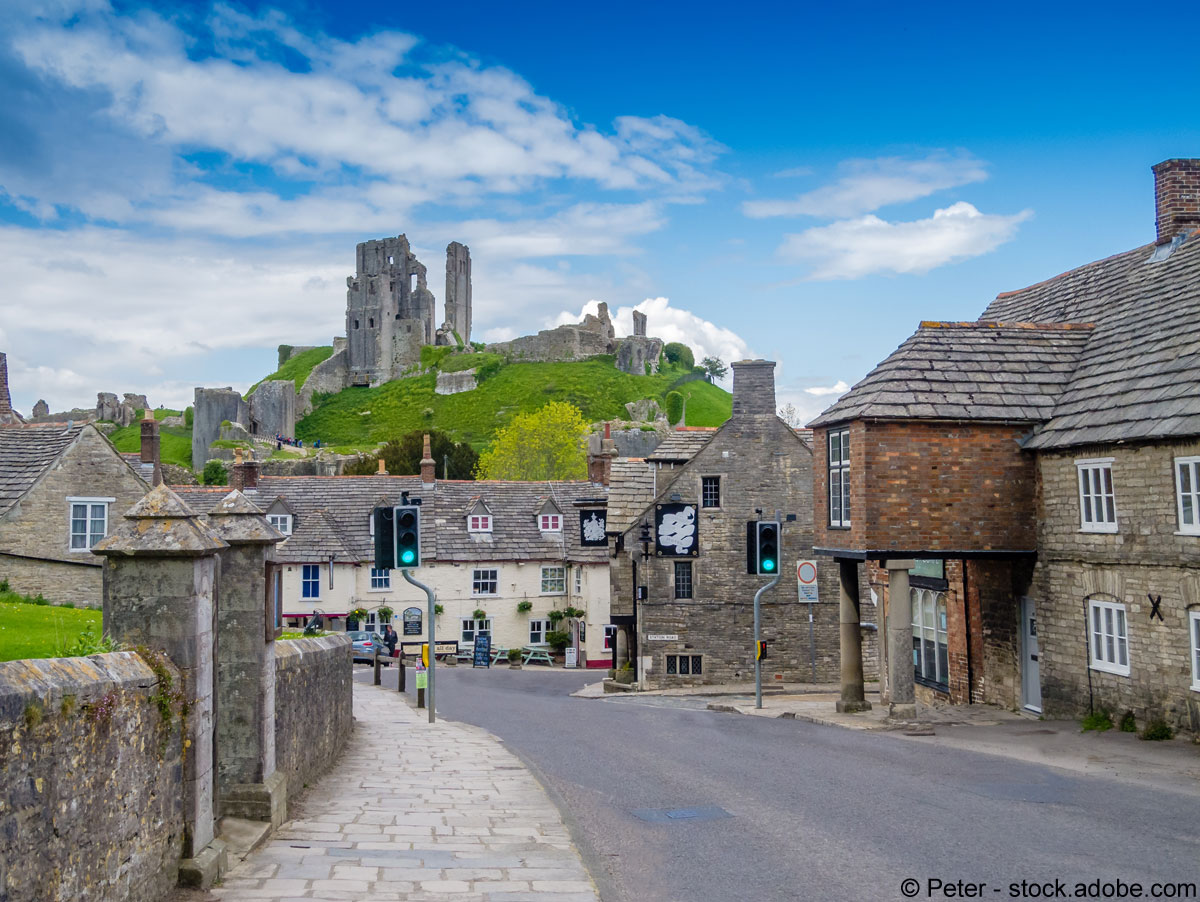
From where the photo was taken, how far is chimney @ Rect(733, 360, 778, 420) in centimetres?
3703

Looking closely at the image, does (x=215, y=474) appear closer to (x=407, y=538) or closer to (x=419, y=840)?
(x=407, y=538)

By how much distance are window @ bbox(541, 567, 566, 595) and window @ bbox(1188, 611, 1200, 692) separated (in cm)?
3642

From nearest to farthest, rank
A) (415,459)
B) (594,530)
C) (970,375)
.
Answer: (970,375) → (594,530) → (415,459)

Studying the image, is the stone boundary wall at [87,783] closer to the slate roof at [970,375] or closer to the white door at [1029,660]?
the slate roof at [970,375]

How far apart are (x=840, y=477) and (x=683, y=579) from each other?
1652cm

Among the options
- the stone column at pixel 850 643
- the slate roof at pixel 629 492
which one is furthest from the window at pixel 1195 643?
the slate roof at pixel 629 492

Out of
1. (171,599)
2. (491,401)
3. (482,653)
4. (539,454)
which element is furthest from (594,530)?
(491,401)

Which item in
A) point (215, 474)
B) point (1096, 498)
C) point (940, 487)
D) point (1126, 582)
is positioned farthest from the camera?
point (215, 474)

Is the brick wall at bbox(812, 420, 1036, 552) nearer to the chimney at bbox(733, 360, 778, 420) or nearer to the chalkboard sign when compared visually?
the chimney at bbox(733, 360, 778, 420)

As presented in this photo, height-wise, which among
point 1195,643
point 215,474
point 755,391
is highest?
point 215,474

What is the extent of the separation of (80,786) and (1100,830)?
918 cm

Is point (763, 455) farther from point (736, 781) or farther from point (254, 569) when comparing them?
point (254, 569)

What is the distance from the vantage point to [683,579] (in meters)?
36.6

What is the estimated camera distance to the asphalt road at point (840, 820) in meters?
8.61
